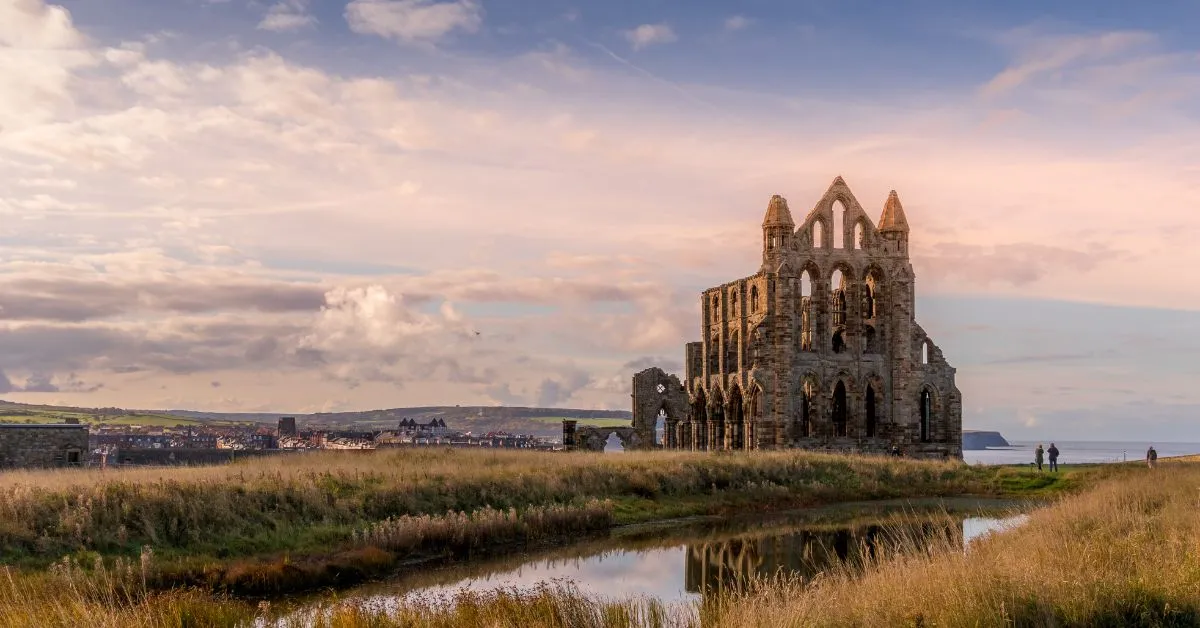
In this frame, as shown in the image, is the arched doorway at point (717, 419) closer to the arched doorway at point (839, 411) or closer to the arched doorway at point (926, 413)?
the arched doorway at point (839, 411)

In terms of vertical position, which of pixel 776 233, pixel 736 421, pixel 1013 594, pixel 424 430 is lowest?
pixel 424 430

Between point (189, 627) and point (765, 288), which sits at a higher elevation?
point (765, 288)

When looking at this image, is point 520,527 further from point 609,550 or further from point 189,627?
point 189,627

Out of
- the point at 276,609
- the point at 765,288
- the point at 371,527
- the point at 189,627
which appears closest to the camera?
the point at 189,627

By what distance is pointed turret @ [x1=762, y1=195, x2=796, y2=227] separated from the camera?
56.8 meters

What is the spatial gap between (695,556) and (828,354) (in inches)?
1394

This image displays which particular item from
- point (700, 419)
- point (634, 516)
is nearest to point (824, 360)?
point (700, 419)

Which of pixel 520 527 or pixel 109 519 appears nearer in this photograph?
pixel 109 519

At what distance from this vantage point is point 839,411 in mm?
59500

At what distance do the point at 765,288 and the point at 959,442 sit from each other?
14642mm

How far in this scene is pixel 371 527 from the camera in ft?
75.4

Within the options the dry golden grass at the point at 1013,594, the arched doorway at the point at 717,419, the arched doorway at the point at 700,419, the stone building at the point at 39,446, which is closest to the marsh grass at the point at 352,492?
the stone building at the point at 39,446

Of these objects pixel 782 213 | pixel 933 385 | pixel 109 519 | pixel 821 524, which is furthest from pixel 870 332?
pixel 109 519

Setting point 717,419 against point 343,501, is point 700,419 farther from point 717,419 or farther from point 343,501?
point 343,501
